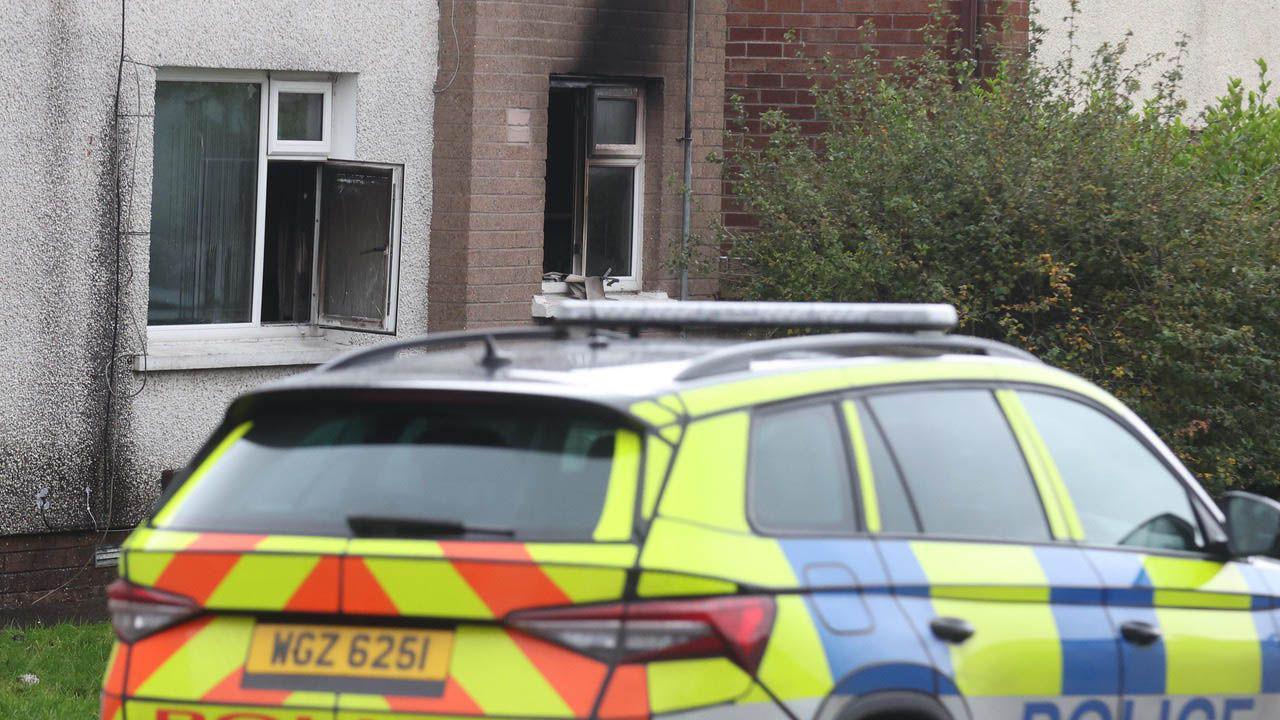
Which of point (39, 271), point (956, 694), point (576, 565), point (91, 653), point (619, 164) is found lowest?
point (91, 653)

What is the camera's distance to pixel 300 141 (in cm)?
1045

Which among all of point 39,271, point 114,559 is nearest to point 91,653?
point 114,559

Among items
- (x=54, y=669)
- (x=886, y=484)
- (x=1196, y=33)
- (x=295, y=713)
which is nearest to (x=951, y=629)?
(x=886, y=484)

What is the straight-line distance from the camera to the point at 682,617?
12.8 feet

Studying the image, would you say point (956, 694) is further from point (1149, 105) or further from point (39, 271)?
point (1149, 105)

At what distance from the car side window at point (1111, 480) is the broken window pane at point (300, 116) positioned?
618cm

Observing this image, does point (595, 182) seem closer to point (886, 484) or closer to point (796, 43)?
point (796, 43)

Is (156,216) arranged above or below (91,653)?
above

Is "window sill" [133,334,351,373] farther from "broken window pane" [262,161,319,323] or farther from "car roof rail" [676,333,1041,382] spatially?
"car roof rail" [676,333,1041,382]

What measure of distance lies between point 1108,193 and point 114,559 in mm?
5233

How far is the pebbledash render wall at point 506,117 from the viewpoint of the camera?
423 inches

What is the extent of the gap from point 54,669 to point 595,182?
493 cm

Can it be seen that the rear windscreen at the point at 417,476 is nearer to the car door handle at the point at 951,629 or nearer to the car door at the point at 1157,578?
the car door handle at the point at 951,629

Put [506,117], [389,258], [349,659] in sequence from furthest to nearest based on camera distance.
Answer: [506,117]
[389,258]
[349,659]
